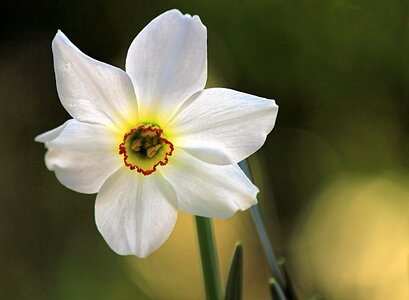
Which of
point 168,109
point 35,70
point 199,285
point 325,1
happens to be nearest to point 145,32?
point 168,109

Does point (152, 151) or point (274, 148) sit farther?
point (274, 148)

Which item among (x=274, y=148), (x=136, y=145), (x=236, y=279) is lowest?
(x=274, y=148)

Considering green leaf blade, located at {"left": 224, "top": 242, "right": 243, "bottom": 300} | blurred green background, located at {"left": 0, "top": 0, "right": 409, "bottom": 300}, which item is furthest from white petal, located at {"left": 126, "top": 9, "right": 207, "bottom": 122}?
blurred green background, located at {"left": 0, "top": 0, "right": 409, "bottom": 300}

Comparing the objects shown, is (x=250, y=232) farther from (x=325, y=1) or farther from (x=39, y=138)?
(x=39, y=138)

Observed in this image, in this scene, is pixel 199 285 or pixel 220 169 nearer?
pixel 220 169

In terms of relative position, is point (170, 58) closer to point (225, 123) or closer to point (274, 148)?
point (225, 123)

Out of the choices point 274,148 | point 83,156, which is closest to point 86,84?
point 83,156

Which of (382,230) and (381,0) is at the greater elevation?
(381,0)

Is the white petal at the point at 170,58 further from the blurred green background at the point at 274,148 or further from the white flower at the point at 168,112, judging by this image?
the blurred green background at the point at 274,148

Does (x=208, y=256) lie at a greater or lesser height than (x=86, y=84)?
lesser
